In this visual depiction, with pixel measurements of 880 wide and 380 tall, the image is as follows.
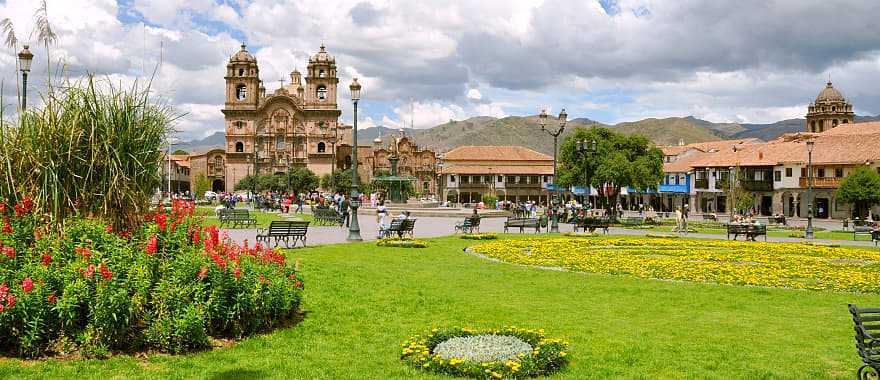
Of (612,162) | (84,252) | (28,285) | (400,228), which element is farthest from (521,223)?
(28,285)

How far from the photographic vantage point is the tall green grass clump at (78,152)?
27.7ft

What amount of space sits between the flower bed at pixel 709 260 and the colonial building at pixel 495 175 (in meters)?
75.7

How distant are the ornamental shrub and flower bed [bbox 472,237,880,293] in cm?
957

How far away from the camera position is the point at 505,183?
103125 millimetres

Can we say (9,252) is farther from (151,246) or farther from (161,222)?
(161,222)

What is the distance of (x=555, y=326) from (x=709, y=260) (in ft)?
35.4

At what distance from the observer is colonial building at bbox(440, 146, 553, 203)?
101875 millimetres

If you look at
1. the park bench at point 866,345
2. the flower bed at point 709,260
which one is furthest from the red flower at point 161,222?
the flower bed at point 709,260

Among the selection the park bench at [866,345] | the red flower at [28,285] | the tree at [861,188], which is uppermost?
the tree at [861,188]

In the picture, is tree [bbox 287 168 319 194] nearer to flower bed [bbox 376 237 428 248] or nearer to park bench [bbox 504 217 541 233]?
park bench [bbox 504 217 541 233]

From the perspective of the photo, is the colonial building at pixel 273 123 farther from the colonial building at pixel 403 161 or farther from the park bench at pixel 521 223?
the park bench at pixel 521 223

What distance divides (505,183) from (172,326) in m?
96.2

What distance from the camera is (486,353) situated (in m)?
7.54

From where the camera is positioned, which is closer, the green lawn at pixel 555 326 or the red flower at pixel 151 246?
the green lawn at pixel 555 326
